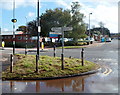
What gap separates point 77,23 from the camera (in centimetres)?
3866

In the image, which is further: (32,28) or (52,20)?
(32,28)

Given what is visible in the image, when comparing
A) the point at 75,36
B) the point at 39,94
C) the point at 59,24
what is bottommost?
the point at 39,94

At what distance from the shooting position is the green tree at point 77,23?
38.0 meters

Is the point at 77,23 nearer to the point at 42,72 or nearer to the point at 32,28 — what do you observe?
the point at 32,28

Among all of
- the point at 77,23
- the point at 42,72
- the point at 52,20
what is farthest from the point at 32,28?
the point at 42,72

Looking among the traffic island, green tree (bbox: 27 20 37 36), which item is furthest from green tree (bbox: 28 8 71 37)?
the traffic island

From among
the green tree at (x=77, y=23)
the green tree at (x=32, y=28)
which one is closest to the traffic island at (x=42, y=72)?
the green tree at (x=77, y=23)

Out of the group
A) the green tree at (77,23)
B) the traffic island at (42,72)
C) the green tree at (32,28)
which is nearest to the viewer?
the traffic island at (42,72)

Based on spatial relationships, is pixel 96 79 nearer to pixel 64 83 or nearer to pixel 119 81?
pixel 119 81

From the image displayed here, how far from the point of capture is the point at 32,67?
8.54 metres

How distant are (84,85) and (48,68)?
2534 mm

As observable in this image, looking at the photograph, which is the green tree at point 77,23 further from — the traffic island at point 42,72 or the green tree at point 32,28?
the traffic island at point 42,72

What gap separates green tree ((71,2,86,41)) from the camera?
38000 mm

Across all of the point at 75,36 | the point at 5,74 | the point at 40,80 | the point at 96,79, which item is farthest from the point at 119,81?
the point at 75,36
